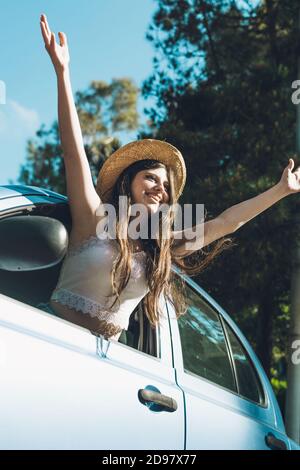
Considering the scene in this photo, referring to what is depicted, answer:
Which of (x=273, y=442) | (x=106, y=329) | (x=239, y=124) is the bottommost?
(x=273, y=442)

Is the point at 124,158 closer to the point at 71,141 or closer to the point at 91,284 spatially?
the point at 71,141

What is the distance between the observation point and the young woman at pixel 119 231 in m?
2.05

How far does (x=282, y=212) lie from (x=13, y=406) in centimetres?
598

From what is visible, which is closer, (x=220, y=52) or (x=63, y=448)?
(x=63, y=448)

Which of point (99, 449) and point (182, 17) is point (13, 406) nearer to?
point (99, 449)

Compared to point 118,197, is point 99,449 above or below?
below

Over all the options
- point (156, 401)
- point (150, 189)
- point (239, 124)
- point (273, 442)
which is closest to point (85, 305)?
point (156, 401)

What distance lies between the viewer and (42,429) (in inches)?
57.9

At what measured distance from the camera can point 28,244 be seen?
1471mm

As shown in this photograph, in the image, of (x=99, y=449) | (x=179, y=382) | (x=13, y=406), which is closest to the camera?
(x=13, y=406)

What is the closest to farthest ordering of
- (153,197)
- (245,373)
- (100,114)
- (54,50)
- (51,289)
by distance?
(54,50), (51,289), (153,197), (245,373), (100,114)

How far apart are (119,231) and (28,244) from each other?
82 centimetres

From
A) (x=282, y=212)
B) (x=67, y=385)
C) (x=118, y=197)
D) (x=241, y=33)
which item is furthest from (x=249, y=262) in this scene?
(x=67, y=385)

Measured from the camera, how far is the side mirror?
145 centimetres
